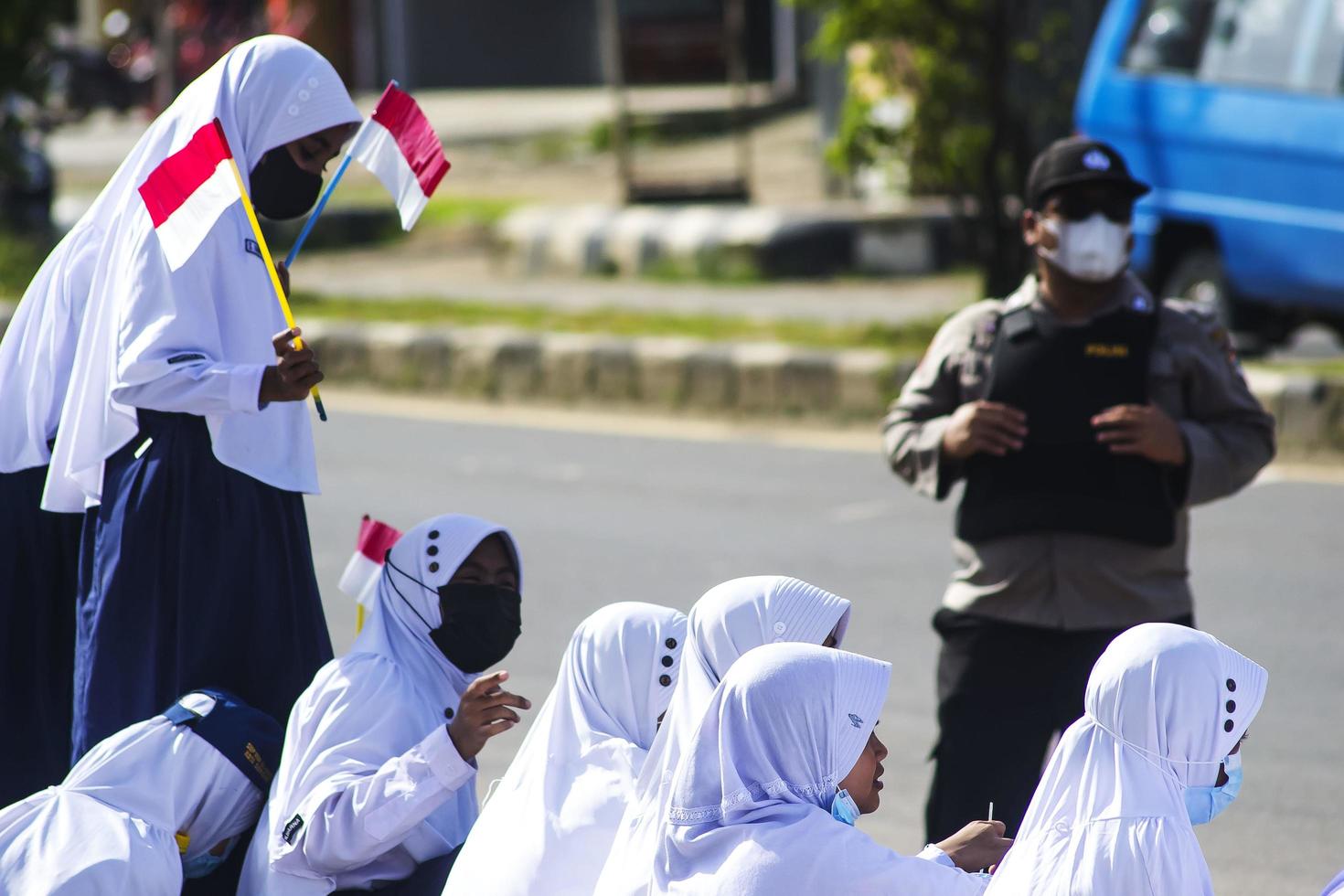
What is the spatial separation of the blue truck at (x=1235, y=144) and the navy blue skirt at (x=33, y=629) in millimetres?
6567

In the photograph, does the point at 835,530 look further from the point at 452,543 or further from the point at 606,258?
the point at 606,258

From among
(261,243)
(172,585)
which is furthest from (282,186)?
(172,585)

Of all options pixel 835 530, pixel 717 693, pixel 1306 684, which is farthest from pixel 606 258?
pixel 717 693

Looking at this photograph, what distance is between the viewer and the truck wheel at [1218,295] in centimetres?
1015

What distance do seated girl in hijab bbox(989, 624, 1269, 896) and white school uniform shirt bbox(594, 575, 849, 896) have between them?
489mm

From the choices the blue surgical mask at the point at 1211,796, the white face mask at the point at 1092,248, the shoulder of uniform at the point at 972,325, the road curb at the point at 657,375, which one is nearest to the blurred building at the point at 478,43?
the road curb at the point at 657,375

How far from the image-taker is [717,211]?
1458 centimetres

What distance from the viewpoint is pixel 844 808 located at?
2873mm

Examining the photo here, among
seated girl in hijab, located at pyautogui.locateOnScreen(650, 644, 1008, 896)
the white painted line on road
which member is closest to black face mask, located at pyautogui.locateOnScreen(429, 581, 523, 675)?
seated girl in hijab, located at pyautogui.locateOnScreen(650, 644, 1008, 896)

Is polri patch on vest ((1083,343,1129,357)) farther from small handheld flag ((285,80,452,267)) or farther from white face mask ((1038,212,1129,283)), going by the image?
small handheld flag ((285,80,452,267))

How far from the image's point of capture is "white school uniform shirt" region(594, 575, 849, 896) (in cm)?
289

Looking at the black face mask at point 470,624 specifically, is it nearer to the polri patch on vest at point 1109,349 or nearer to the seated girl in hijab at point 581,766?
the seated girl in hijab at point 581,766

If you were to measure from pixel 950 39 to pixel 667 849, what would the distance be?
8.50 m

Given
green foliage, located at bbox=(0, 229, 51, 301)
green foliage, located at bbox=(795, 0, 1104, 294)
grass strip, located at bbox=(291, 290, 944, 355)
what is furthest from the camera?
green foliage, located at bbox=(0, 229, 51, 301)
